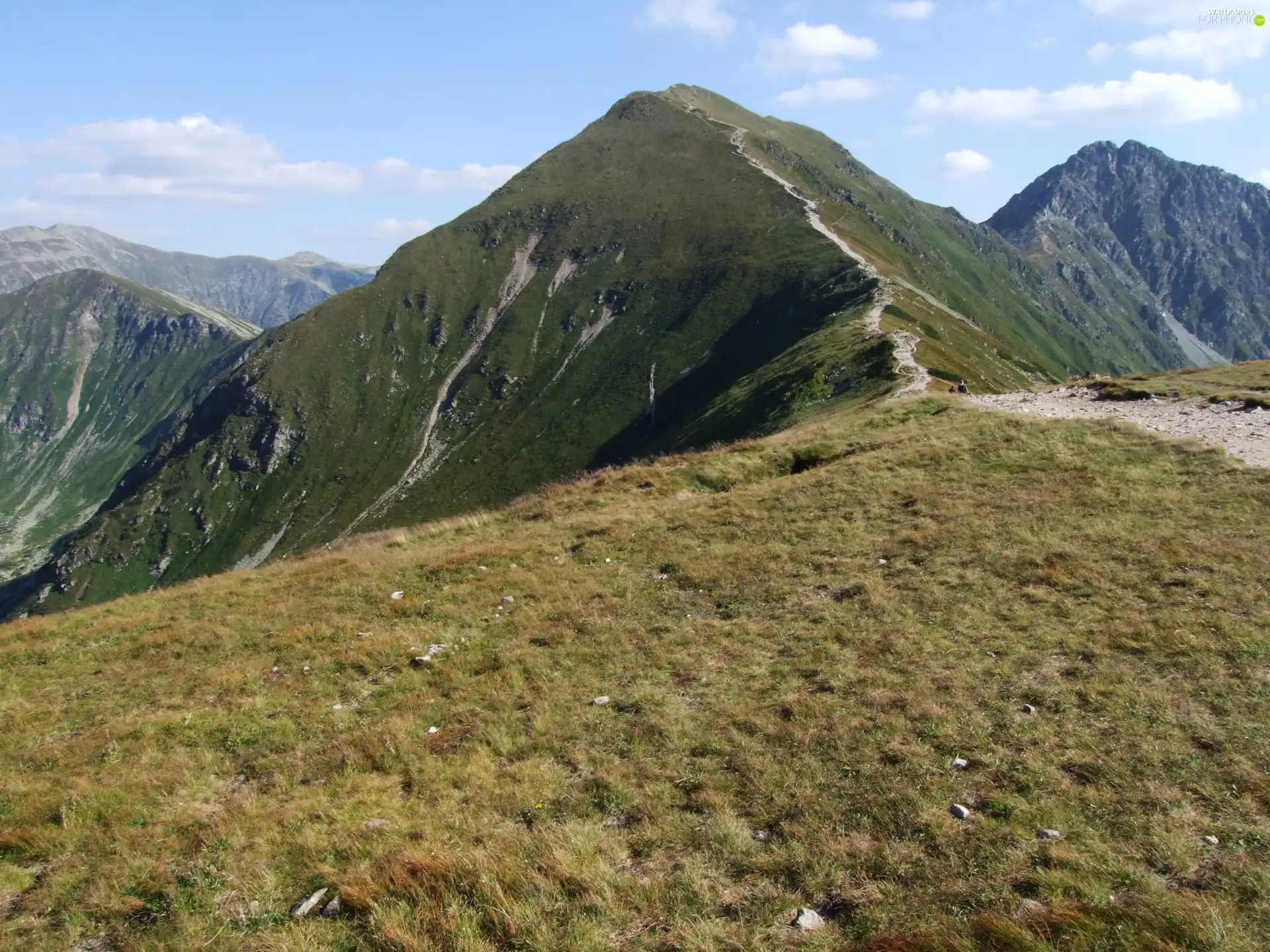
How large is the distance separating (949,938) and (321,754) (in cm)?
1064

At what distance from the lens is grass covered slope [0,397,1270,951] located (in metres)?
8.47

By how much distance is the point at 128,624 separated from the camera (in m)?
21.0

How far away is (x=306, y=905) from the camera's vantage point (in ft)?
29.9

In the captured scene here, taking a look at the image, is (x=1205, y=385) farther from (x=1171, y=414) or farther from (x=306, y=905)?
(x=306, y=905)

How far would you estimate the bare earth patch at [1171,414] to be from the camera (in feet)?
80.2

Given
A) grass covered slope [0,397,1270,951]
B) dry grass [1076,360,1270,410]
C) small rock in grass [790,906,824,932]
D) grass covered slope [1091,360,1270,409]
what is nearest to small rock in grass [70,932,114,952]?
grass covered slope [0,397,1270,951]

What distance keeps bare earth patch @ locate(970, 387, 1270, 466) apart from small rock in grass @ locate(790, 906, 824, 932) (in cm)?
2189

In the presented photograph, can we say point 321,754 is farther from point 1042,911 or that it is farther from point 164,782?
point 1042,911

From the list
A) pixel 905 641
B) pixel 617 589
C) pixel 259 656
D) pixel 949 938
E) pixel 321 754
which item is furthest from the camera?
pixel 617 589

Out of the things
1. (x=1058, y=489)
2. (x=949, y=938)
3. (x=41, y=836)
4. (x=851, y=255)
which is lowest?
(x=41, y=836)

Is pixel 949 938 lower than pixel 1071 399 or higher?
lower

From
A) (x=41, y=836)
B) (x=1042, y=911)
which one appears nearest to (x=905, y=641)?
(x=1042, y=911)

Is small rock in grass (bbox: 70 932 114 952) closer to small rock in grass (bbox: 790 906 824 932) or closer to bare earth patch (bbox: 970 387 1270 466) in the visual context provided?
small rock in grass (bbox: 790 906 824 932)

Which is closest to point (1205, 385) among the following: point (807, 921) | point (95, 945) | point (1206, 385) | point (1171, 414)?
point (1206, 385)
